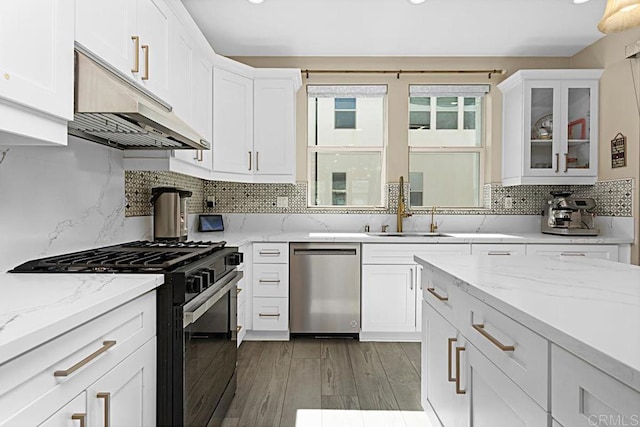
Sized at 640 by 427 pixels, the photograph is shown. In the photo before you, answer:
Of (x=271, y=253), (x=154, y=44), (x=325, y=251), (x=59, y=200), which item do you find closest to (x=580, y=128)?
(x=325, y=251)

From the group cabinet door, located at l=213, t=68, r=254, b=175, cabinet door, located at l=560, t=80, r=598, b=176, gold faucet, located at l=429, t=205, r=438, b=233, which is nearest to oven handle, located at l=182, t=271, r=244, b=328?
cabinet door, located at l=213, t=68, r=254, b=175

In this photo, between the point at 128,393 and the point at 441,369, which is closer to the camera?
the point at 128,393

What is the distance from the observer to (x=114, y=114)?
5.17ft

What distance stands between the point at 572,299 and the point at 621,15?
1.11 m

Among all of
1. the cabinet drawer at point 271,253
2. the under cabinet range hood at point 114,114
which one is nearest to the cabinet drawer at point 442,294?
the under cabinet range hood at point 114,114

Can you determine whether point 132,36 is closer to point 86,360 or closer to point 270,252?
point 86,360

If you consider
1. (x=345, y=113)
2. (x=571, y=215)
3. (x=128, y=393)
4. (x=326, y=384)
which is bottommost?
(x=326, y=384)

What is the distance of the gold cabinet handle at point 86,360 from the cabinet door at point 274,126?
2.76 metres

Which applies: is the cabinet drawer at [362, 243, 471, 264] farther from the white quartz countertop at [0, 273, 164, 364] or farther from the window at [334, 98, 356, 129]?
the white quartz countertop at [0, 273, 164, 364]

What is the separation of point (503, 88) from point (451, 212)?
1.26 meters

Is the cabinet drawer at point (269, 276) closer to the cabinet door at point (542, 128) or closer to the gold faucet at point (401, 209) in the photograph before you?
the gold faucet at point (401, 209)

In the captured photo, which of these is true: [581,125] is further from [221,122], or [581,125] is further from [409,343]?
[221,122]

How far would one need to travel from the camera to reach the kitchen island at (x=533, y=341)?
0.78 m

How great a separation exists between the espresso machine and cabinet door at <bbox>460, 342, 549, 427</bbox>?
2711mm
